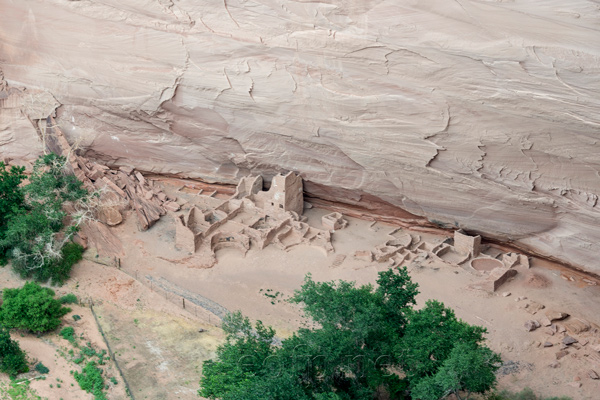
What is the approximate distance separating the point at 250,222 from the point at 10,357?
9.13 meters

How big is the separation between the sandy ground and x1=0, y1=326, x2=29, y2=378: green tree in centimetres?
75

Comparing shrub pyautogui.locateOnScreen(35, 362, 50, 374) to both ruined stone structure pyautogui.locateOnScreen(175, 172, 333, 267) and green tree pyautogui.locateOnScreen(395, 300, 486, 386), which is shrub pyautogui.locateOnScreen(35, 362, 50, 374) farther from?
green tree pyautogui.locateOnScreen(395, 300, 486, 386)

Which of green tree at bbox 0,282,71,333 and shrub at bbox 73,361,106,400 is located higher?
green tree at bbox 0,282,71,333

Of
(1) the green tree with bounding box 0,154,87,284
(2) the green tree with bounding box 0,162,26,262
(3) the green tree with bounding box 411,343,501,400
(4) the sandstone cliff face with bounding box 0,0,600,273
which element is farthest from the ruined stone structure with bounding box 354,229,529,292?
(2) the green tree with bounding box 0,162,26,262

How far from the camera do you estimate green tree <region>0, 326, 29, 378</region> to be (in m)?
21.3

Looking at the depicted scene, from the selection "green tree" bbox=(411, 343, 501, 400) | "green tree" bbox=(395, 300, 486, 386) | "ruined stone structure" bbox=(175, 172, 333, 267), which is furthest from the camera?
"ruined stone structure" bbox=(175, 172, 333, 267)

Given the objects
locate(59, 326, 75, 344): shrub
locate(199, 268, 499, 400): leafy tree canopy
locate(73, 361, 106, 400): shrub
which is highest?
Result: locate(199, 268, 499, 400): leafy tree canopy

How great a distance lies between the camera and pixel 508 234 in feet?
81.9

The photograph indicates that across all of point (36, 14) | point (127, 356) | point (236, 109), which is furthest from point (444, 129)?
point (36, 14)

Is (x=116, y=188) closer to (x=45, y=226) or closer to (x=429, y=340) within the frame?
(x=45, y=226)

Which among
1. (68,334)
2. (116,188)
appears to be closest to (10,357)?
(68,334)

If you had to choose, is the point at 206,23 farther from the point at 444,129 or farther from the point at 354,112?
the point at 444,129

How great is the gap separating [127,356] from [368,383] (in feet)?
23.8

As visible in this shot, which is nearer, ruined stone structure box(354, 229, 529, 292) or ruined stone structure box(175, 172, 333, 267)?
ruined stone structure box(354, 229, 529, 292)
